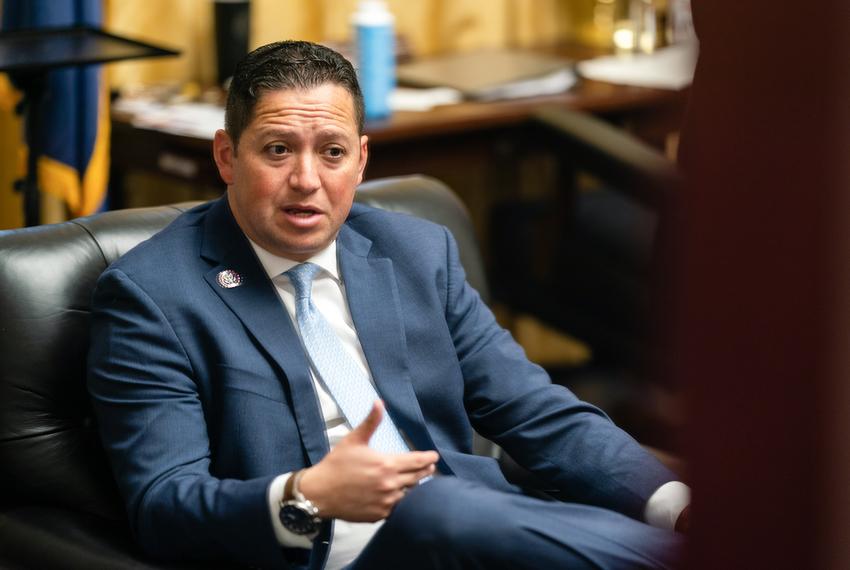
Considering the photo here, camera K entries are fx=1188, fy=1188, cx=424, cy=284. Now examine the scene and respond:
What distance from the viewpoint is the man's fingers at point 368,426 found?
1.33 metres

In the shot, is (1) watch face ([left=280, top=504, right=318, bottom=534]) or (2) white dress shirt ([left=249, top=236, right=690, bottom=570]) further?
(2) white dress shirt ([left=249, top=236, right=690, bottom=570])

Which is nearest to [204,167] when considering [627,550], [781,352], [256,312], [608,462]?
[256,312]

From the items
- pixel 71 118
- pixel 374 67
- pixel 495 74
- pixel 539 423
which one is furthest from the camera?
pixel 495 74

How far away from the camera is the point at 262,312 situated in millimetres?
1607

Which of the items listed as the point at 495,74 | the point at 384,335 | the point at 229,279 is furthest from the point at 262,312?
the point at 495,74

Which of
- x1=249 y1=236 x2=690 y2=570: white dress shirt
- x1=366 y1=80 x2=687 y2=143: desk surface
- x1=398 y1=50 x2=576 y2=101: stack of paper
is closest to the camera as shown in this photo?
x1=249 y1=236 x2=690 y2=570: white dress shirt

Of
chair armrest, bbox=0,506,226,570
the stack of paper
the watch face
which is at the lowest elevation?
chair armrest, bbox=0,506,226,570

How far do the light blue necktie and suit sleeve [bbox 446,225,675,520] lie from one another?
19 centimetres

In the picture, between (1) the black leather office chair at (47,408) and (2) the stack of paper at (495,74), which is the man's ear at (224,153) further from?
(2) the stack of paper at (495,74)

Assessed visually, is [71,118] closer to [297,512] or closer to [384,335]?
[384,335]

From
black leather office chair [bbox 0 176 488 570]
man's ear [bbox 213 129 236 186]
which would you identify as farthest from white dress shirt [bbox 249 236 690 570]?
black leather office chair [bbox 0 176 488 570]

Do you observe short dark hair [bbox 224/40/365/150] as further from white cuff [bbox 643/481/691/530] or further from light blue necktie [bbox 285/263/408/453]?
white cuff [bbox 643/481/691/530]

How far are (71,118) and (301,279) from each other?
42.9 inches

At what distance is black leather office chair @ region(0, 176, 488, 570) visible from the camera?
1.58 m
